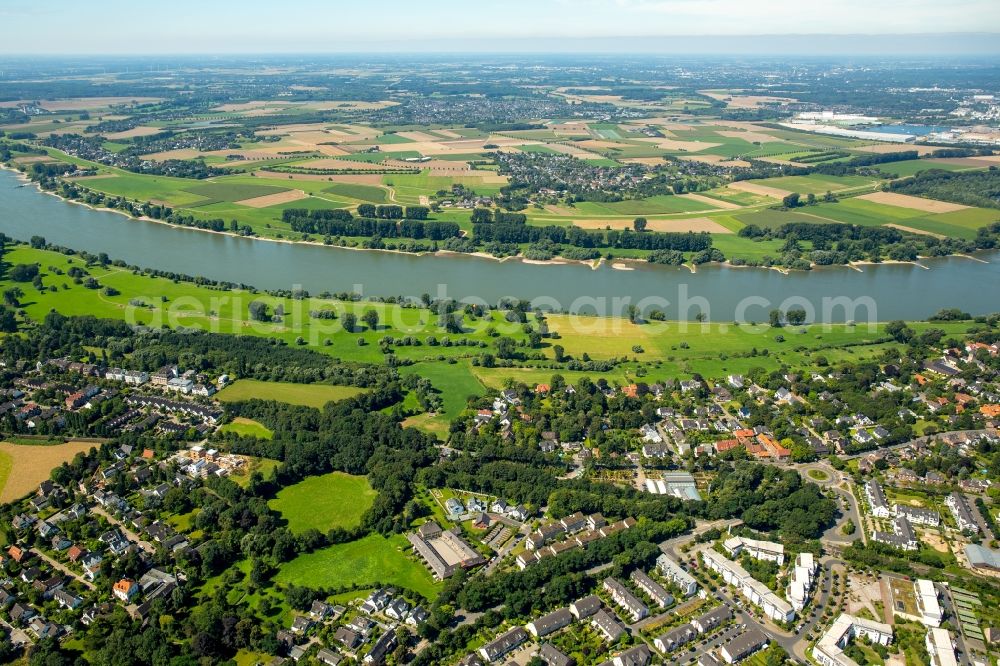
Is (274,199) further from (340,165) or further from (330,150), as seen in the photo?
(330,150)

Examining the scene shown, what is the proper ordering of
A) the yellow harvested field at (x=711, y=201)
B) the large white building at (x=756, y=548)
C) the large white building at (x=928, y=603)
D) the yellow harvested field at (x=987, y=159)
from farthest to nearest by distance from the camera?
the yellow harvested field at (x=987, y=159) < the yellow harvested field at (x=711, y=201) < the large white building at (x=756, y=548) < the large white building at (x=928, y=603)

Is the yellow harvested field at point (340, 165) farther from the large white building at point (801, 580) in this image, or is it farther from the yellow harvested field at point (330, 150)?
the large white building at point (801, 580)

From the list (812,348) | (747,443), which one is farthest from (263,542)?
(812,348)

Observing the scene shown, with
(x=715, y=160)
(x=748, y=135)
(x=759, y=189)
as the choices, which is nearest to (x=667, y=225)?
(x=759, y=189)

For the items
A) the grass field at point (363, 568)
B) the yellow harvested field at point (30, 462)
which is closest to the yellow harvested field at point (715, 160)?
the grass field at point (363, 568)

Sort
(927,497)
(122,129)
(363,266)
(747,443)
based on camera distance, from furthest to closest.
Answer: (122,129) < (363,266) < (747,443) < (927,497)

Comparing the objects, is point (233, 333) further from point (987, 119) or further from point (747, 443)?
point (987, 119)
